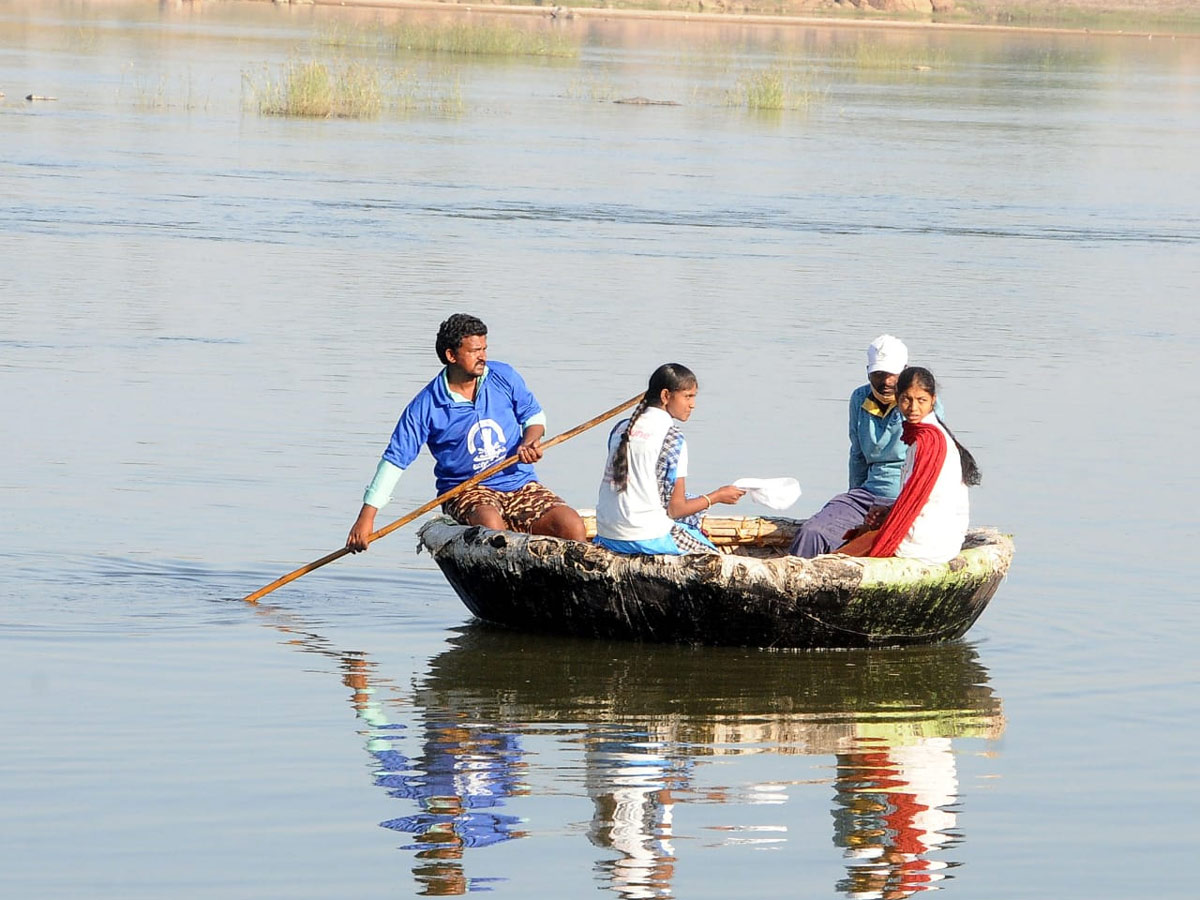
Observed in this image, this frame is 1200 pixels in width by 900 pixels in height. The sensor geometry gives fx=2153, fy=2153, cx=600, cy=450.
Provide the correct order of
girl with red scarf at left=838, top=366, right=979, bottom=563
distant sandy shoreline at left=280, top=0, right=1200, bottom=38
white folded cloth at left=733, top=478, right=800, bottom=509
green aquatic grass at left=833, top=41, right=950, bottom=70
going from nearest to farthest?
girl with red scarf at left=838, top=366, right=979, bottom=563 → white folded cloth at left=733, top=478, right=800, bottom=509 → green aquatic grass at left=833, top=41, right=950, bottom=70 → distant sandy shoreline at left=280, top=0, right=1200, bottom=38

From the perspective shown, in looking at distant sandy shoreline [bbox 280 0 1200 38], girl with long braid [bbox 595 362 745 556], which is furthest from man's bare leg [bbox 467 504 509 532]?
distant sandy shoreline [bbox 280 0 1200 38]

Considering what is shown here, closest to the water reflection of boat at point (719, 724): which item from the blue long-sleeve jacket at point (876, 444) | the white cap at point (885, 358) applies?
the blue long-sleeve jacket at point (876, 444)

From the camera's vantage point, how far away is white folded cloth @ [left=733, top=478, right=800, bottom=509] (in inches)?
328

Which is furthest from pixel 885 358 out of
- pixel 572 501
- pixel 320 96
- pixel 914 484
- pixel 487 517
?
pixel 320 96

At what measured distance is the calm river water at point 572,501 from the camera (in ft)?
20.0

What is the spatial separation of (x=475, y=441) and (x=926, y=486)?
181cm

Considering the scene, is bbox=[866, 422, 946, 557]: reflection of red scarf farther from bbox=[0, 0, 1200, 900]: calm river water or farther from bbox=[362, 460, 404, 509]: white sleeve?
bbox=[362, 460, 404, 509]: white sleeve

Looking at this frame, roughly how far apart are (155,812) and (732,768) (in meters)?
1.84

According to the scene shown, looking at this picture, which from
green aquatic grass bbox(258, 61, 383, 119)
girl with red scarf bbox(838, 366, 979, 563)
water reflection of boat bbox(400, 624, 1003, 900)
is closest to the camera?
water reflection of boat bbox(400, 624, 1003, 900)

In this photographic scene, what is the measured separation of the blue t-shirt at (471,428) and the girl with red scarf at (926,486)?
152 centimetres

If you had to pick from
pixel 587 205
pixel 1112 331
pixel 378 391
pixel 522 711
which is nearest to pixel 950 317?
pixel 1112 331

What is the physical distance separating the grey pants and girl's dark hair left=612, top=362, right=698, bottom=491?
947mm

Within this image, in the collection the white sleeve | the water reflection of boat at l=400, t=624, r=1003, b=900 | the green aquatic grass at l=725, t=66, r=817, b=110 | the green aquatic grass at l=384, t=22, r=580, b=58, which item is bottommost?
the water reflection of boat at l=400, t=624, r=1003, b=900

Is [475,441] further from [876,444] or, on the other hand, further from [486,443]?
[876,444]
